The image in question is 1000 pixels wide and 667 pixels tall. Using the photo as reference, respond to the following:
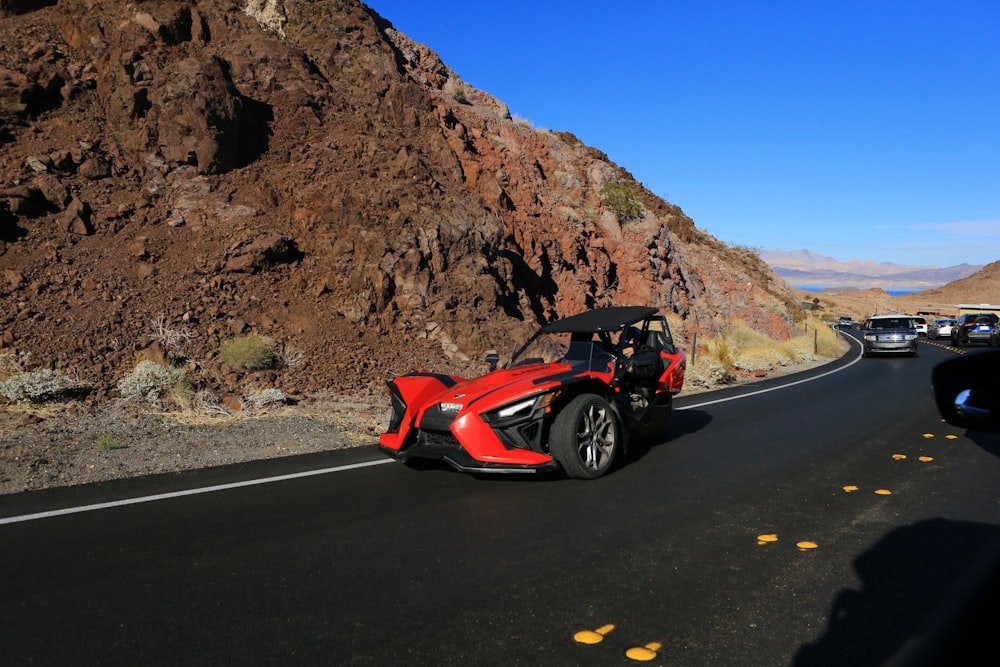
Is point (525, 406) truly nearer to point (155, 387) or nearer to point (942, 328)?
point (155, 387)

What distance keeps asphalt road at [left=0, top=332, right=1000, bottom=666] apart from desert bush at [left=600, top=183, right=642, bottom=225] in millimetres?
23699

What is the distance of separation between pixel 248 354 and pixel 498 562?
31.7 ft

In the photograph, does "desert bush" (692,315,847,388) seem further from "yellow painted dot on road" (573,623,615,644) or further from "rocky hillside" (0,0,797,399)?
"yellow painted dot on road" (573,623,615,644)

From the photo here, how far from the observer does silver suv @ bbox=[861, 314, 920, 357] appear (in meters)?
25.8

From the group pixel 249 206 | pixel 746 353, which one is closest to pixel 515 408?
pixel 249 206

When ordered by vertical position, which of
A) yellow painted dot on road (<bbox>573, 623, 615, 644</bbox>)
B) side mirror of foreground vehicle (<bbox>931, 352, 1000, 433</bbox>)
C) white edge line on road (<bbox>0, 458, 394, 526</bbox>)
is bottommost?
white edge line on road (<bbox>0, 458, 394, 526</bbox>)

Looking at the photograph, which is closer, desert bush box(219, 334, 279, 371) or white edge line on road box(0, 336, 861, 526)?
white edge line on road box(0, 336, 861, 526)

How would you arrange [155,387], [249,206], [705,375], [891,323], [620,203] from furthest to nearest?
[620,203]
[891,323]
[705,375]
[249,206]
[155,387]

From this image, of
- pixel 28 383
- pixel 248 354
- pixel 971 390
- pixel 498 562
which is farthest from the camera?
pixel 248 354

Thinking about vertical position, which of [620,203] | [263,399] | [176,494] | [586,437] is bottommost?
[176,494]

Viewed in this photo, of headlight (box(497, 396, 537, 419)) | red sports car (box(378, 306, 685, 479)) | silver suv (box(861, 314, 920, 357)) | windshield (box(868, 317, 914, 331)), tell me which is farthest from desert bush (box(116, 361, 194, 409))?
windshield (box(868, 317, 914, 331))

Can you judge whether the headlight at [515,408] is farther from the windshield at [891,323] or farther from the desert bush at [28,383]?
the windshield at [891,323]

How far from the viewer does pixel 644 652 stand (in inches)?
128

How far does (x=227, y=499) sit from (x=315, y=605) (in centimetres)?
270
